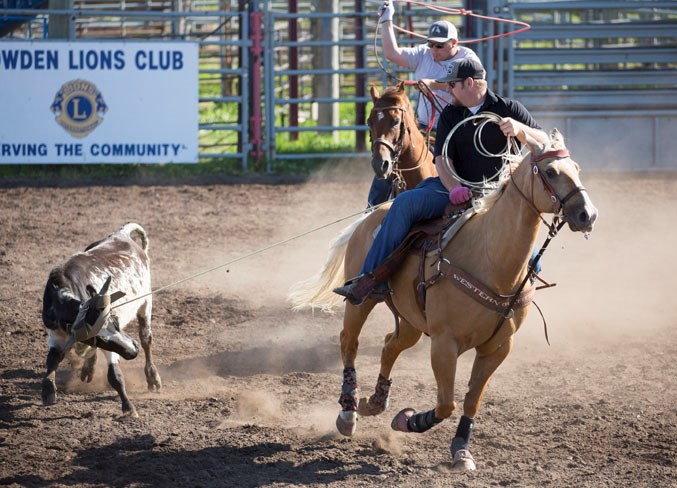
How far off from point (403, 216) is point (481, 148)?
1.93 ft

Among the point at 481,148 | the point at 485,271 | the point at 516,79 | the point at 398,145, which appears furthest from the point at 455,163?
the point at 516,79

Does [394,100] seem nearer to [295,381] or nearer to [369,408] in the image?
[295,381]

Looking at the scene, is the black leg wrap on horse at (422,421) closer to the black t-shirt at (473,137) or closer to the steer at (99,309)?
the black t-shirt at (473,137)

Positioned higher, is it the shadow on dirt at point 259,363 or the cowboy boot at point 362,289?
the cowboy boot at point 362,289

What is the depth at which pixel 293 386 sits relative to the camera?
6.96 metres

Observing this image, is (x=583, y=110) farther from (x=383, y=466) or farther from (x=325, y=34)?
(x=383, y=466)

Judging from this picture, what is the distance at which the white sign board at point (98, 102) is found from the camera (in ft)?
45.7

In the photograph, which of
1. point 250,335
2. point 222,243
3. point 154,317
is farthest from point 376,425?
point 222,243

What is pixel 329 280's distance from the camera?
6684 millimetres

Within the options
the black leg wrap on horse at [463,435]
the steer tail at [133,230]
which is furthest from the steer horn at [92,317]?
the black leg wrap on horse at [463,435]

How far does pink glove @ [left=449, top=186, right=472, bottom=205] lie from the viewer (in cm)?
534

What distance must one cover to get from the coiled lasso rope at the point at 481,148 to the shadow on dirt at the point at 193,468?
5.52 ft

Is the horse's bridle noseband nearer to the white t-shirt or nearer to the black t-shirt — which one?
the black t-shirt

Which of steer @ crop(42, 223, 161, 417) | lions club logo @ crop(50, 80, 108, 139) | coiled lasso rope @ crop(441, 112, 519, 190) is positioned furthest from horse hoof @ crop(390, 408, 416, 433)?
lions club logo @ crop(50, 80, 108, 139)
